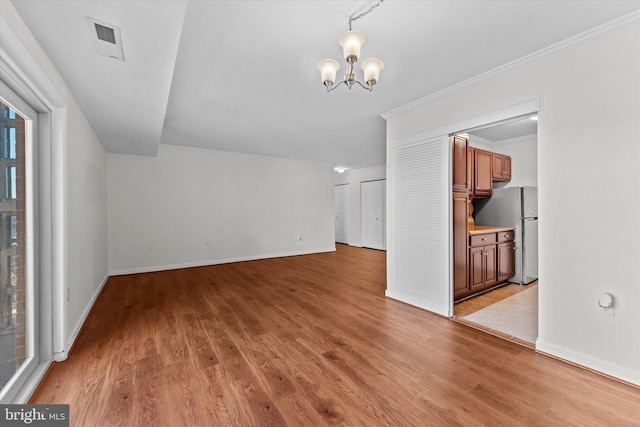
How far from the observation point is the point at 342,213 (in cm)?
924

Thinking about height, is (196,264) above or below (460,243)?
below

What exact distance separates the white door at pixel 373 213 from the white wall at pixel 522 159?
10.2 ft

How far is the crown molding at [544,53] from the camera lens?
185 centimetres

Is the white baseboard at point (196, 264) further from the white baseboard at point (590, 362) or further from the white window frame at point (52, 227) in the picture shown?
the white baseboard at point (590, 362)

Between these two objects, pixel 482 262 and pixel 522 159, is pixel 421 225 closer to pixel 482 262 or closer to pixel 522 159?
pixel 482 262

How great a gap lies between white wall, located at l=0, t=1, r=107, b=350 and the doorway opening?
139 inches

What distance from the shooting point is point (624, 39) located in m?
1.89

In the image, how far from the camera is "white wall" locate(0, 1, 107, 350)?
68.2 inches

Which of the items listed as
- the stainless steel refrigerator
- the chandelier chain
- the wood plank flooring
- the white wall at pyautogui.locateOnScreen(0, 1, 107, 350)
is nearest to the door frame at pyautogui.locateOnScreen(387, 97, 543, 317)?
the wood plank flooring

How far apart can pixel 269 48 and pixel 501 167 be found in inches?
165

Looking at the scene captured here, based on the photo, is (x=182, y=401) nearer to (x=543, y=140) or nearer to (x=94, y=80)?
(x=94, y=80)

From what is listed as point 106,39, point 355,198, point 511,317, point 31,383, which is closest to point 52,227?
point 31,383

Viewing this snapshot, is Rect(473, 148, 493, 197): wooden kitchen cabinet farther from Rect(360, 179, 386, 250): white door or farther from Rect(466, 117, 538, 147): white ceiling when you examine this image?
Rect(360, 179, 386, 250): white door

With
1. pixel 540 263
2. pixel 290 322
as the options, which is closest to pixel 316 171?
pixel 290 322
